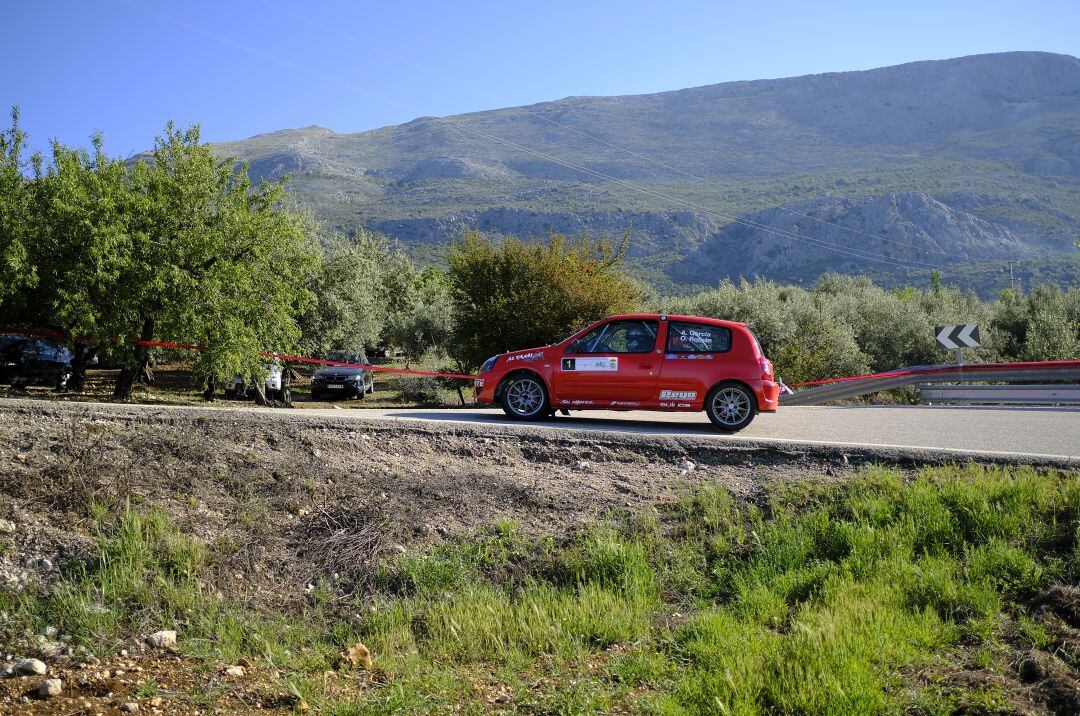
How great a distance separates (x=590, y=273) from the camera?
72.9 feet

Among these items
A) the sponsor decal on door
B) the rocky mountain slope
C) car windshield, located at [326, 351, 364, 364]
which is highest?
the rocky mountain slope

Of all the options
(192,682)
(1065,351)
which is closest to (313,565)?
(192,682)

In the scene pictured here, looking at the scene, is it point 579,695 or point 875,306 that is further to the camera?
point 875,306

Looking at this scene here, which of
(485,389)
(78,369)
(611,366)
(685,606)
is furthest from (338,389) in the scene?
(685,606)

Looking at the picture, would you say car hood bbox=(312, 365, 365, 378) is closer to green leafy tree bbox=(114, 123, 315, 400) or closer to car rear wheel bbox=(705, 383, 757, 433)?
green leafy tree bbox=(114, 123, 315, 400)

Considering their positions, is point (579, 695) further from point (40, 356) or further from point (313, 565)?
point (40, 356)

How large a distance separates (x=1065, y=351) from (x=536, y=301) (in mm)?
20343

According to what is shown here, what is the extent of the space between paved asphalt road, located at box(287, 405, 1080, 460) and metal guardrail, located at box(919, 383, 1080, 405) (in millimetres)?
948

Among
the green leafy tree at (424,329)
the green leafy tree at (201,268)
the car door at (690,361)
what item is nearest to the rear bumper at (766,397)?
the car door at (690,361)

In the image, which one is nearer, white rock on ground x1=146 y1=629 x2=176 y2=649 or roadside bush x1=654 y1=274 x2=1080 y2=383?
white rock on ground x1=146 y1=629 x2=176 y2=649

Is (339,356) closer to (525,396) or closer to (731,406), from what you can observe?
(525,396)

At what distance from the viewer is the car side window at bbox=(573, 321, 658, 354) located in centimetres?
1138

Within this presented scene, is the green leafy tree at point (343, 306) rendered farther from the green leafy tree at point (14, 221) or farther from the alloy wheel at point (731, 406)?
the alloy wheel at point (731, 406)

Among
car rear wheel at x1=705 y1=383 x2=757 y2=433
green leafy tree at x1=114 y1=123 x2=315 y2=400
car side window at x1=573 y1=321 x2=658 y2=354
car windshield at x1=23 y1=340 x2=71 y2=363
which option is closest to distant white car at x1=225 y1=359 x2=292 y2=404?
car windshield at x1=23 y1=340 x2=71 y2=363
